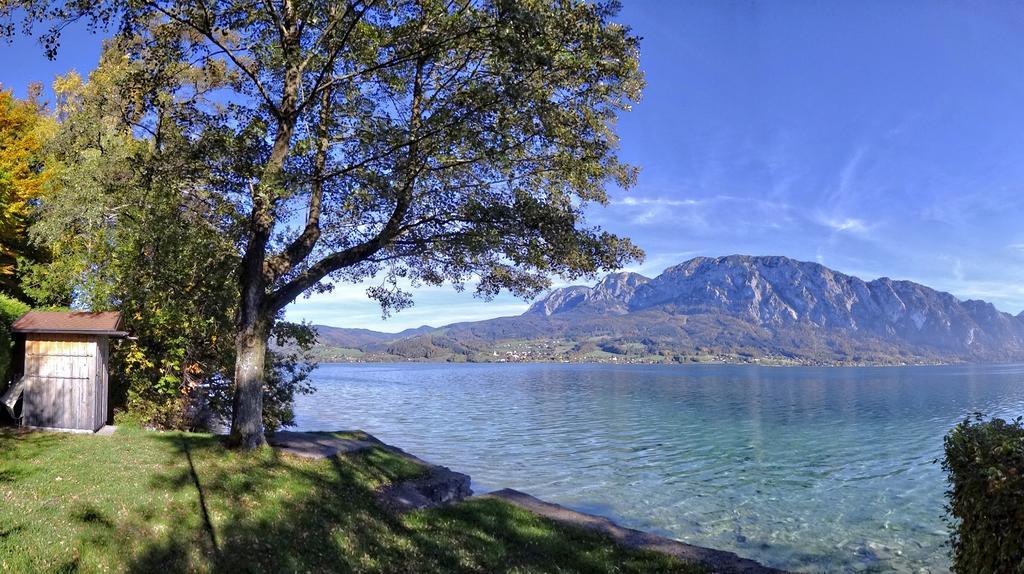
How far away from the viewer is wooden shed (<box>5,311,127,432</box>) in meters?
18.8

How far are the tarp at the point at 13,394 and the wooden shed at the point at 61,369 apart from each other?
0.03m

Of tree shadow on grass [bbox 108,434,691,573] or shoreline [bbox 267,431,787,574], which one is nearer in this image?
tree shadow on grass [bbox 108,434,691,573]

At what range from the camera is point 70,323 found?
63.0 ft

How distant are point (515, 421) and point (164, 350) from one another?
3556 cm

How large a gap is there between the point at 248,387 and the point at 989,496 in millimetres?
18198

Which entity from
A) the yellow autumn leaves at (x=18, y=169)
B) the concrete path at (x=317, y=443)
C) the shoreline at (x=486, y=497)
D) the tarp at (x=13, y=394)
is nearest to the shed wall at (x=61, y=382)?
the tarp at (x=13, y=394)

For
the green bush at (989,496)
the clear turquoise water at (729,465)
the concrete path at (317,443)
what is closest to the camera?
the green bush at (989,496)

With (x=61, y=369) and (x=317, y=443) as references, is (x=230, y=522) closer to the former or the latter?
(x=317, y=443)

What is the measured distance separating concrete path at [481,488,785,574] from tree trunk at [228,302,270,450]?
27.5 ft

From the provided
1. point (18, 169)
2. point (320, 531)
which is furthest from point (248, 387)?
point (18, 169)

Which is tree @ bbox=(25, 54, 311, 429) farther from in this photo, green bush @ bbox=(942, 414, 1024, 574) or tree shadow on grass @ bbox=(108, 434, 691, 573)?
green bush @ bbox=(942, 414, 1024, 574)

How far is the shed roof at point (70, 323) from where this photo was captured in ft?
62.0

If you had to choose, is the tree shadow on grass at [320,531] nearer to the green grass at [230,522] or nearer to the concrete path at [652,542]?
the green grass at [230,522]

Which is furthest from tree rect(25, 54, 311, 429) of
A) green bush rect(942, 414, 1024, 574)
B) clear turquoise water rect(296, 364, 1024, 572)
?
green bush rect(942, 414, 1024, 574)
